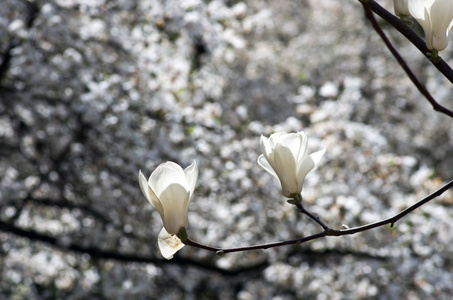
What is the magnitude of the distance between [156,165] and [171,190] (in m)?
2.50

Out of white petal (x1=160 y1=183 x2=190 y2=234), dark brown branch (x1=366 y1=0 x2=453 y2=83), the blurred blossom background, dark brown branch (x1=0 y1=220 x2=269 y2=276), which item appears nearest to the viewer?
dark brown branch (x1=366 y1=0 x2=453 y2=83)

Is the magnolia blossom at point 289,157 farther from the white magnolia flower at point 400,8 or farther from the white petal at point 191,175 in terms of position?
the white magnolia flower at point 400,8

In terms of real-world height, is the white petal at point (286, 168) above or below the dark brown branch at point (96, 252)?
above

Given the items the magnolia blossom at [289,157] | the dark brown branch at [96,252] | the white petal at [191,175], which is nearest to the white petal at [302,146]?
the magnolia blossom at [289,157]

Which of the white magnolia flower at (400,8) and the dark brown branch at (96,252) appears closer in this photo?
the white magnolia flower at (400,8)

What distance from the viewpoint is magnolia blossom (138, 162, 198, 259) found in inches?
39.7

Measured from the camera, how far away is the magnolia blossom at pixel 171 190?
39.7 inches

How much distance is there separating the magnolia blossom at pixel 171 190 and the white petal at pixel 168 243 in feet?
0.04

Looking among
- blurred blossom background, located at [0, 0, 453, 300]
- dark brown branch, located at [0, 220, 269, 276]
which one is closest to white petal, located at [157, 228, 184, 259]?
blurred blossom background, located at [0, 0, 453, 300]

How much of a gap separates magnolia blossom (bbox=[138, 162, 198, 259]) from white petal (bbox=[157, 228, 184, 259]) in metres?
0.01

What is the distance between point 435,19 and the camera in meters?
1.00

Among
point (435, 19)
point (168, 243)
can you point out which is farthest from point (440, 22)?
point (168, 243)

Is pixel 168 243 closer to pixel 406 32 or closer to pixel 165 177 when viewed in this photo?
pixel 165 177

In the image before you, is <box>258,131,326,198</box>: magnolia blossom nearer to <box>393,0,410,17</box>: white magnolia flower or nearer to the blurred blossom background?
<box>393,0,410,17</box>: white magnolia flower
